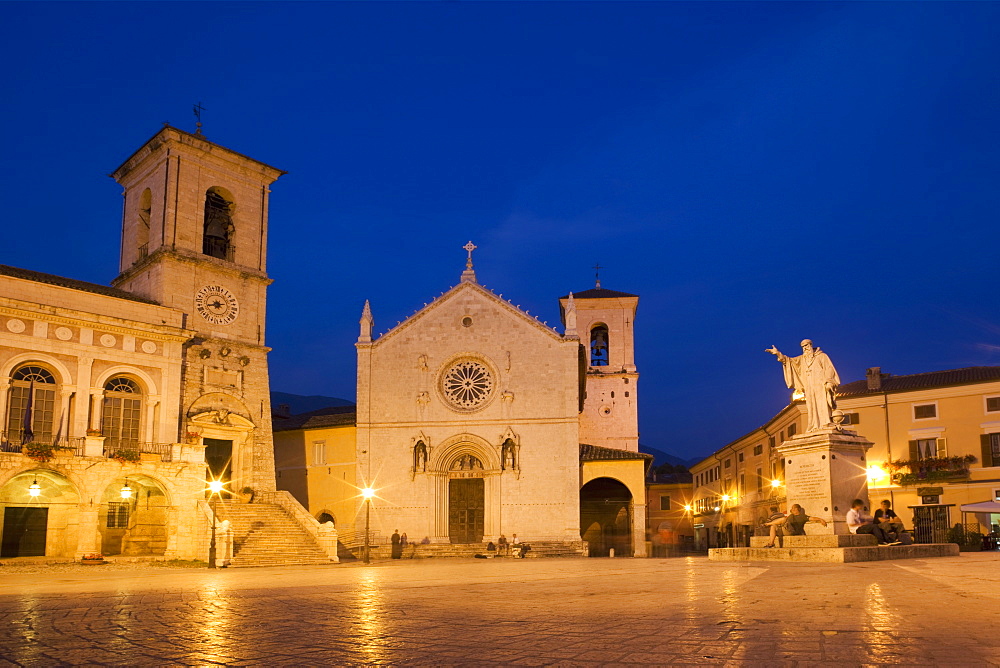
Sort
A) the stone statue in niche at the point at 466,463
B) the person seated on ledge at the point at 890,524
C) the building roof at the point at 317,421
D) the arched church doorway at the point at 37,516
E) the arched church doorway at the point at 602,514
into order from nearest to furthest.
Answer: the person seated on ledge at the point at 890,524
the arched church doorway at the point at 37,516
the stone statue in niche at the point at 466,463
the building roof at the point at 317,421
the arched church doorway at the point at 602,514

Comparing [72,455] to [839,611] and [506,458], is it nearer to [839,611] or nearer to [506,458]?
[506,458]

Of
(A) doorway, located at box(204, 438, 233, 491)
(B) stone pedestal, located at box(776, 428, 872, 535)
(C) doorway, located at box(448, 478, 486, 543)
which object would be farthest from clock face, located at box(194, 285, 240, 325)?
(B) stone pedestal, located at box(776, 428, 872, 535)

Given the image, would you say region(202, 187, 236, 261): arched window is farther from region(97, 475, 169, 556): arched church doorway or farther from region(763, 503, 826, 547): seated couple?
region(763, 503, 826, 547): seated couple

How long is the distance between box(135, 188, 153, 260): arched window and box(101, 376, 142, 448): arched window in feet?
22.9

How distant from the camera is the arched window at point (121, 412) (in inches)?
1195

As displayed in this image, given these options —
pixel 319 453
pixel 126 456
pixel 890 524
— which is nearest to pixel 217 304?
pixel 126 456

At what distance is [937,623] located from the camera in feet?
25.5

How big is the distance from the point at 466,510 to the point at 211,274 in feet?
48.3

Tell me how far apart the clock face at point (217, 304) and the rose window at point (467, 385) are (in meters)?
9.69

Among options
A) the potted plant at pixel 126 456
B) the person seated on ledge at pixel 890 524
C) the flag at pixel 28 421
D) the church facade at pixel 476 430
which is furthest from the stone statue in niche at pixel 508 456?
the person seated on ledge at pixel 890 524

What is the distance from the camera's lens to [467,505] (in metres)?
38.2

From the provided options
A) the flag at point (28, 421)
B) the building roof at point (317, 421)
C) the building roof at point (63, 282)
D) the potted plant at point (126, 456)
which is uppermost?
the building roof at point (63, 282)

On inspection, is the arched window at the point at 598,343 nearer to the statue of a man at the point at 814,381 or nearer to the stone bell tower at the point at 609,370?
the stone bell tower at the point at 609,370

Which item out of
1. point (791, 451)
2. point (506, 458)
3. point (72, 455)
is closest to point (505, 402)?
point (506, 458)
